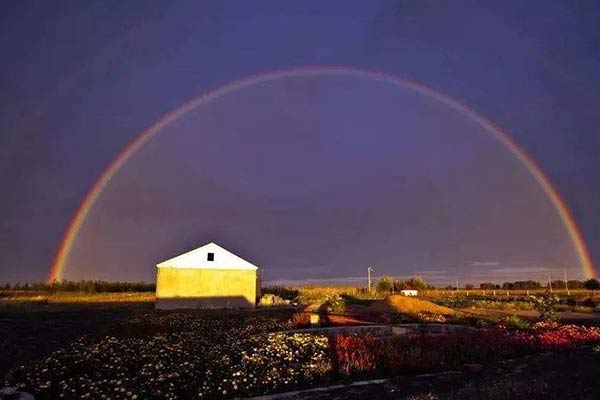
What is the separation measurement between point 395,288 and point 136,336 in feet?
224

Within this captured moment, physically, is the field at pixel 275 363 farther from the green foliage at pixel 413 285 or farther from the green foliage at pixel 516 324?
the green foliage at pixel 413 285

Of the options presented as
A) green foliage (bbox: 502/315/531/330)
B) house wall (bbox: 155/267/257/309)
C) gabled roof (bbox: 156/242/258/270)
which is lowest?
green foliage (bbox: 502/315/531/330)

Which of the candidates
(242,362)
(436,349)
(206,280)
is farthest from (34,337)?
(206,280)

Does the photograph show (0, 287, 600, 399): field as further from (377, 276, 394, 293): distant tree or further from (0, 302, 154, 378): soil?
(377, 276, 394, 293): distant tree

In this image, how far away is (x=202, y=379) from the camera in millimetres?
13383

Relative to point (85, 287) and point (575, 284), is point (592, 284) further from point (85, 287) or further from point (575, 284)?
point (85, 287)

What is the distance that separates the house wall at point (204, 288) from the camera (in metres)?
46.0

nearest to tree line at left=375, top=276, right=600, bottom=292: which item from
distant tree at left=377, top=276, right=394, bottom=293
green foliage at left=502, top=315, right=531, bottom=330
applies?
distant tree at left=377, top=276, right=394, bottom=293

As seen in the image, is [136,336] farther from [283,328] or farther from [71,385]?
[71,385]

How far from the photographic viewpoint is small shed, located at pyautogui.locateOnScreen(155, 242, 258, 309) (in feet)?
151

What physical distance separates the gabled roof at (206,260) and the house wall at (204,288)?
39 centimetres

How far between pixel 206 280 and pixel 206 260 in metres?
1.91

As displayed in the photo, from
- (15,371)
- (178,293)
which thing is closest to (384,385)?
(15,371)

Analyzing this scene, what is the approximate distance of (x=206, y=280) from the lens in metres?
47.2
